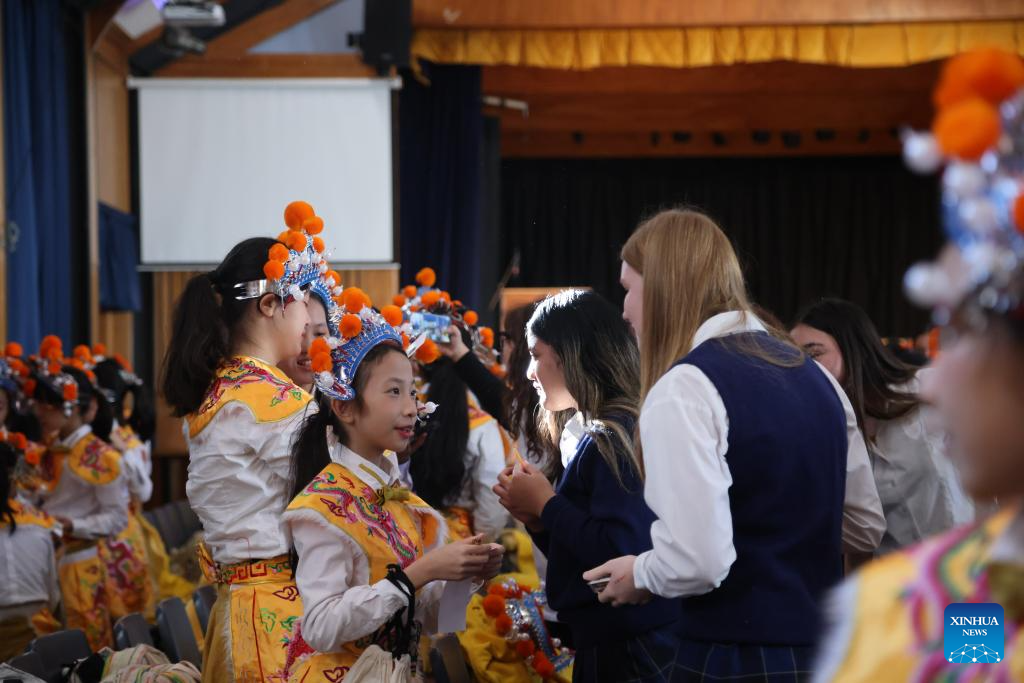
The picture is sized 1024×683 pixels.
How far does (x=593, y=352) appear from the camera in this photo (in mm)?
2266

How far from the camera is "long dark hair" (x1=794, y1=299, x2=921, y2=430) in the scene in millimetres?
3008

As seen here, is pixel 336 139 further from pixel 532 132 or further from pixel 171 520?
pixel 532 132

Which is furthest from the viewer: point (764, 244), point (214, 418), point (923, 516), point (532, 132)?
point (764, 244)

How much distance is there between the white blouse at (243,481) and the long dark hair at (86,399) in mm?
2752

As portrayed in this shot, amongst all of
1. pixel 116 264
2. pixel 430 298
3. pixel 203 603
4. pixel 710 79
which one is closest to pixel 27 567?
pixel 203 603

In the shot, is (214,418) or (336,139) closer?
(214,418)

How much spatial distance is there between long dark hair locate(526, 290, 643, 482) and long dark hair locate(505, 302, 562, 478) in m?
0.33

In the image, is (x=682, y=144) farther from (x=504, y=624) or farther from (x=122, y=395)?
(x=504, y=624)

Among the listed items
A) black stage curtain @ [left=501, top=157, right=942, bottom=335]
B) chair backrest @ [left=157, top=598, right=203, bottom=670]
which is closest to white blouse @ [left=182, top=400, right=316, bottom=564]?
chair backrest @ [left=157, top=598, right=203, bottom=670]

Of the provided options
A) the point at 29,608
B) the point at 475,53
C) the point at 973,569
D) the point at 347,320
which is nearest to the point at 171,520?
the point at 29,608

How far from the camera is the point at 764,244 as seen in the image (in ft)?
41.6

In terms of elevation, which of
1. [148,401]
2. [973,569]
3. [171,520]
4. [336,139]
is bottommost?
[171,520]

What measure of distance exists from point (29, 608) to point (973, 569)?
3.94m

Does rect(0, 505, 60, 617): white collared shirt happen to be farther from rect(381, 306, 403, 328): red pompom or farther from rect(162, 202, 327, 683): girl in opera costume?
rect(381, 306, 403, 328): red pompom
